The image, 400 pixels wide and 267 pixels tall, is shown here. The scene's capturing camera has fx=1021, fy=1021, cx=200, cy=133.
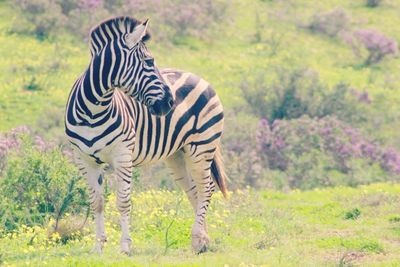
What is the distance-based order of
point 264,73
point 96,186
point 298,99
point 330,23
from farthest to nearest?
point 330,23 < point 264,73 < point 298,99 < point 96,186

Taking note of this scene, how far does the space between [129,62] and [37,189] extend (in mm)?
3471

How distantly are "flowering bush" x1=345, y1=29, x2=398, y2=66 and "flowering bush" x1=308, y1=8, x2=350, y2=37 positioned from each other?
3.64 feet

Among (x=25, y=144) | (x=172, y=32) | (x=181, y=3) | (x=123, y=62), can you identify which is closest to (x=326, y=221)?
(x=25, y=144)

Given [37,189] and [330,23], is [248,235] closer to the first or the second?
[37,189]

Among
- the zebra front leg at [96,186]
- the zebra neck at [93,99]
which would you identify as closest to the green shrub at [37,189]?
the zebra front leg at [96,186]

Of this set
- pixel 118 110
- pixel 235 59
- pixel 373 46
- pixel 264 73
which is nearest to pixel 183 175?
pixel 118 110

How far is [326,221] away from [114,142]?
18.1 ft

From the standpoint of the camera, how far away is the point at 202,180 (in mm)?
12375

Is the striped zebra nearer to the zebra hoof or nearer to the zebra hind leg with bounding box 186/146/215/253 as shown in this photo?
the zebra hind leg with bounding box 186/146/215/253

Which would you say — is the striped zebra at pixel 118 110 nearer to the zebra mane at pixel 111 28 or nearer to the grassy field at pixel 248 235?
the zebra mane at pixel 111 28

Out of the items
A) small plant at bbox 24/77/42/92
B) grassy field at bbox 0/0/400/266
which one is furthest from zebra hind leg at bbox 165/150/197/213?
small plant at bbox 24/77/42/92

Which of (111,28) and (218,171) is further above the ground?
(111,28)

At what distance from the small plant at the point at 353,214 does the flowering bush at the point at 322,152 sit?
Answer: 785cm

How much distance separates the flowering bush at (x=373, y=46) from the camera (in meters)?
32.2
